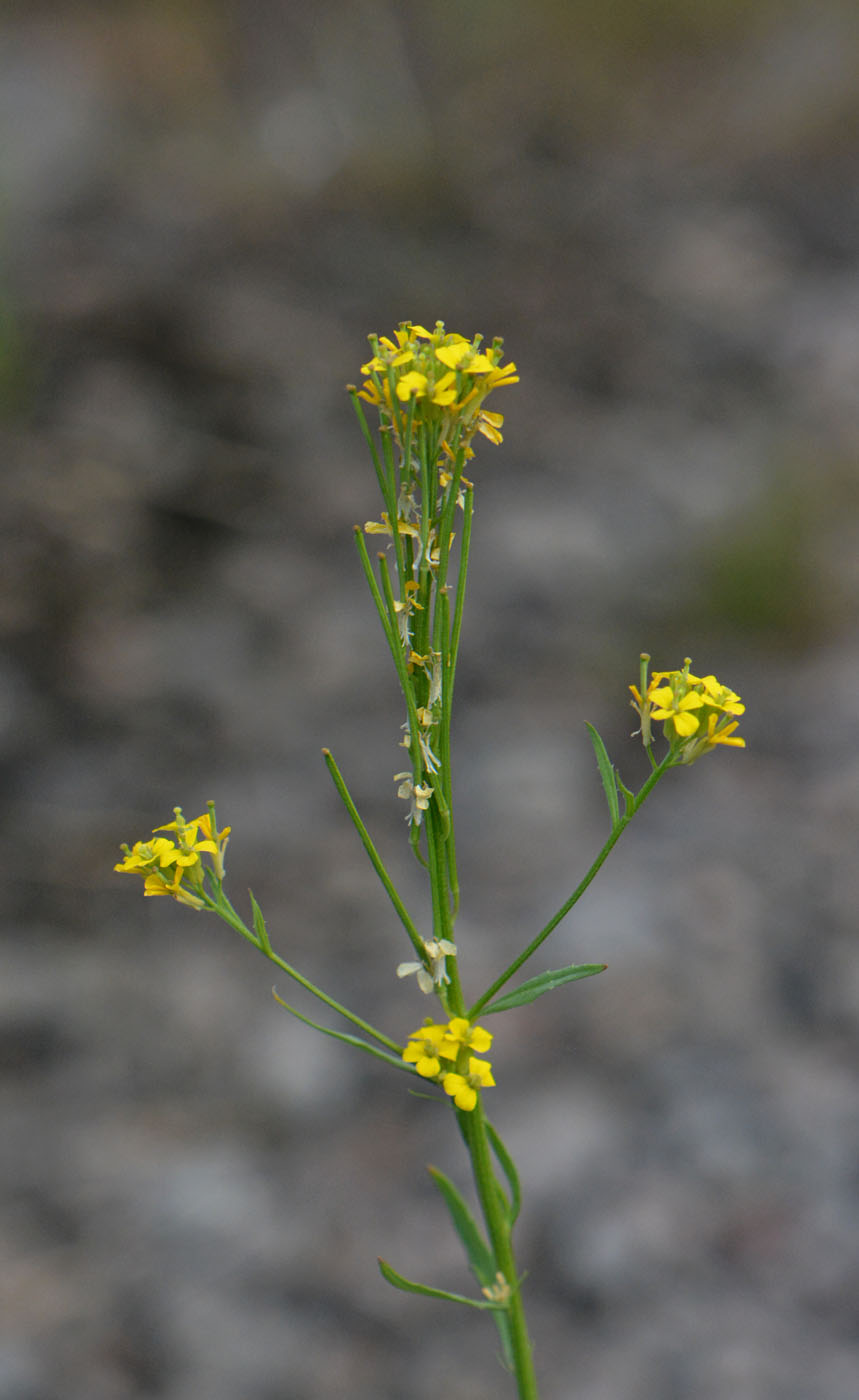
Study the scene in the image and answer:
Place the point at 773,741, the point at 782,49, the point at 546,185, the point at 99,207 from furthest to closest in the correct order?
1. the point at 782,49
2. the point at 546,185
3. the point at 99,207
4. the point at 773,741

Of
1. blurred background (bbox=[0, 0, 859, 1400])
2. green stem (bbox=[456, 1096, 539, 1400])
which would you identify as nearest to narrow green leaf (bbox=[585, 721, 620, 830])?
green stem (bbox=[456, 1096, 539, 1400])

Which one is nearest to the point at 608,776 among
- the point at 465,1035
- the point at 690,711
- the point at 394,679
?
the point at 690,711

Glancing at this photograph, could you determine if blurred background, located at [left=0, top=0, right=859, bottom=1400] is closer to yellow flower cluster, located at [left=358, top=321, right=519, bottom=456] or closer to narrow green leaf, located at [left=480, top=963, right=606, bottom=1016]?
narrow green leaf, located at [left=480, top=963, right=606, bottom=1016]

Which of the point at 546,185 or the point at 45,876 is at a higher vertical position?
the point at 546,185

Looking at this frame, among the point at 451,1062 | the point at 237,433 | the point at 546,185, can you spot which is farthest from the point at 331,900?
the point at 546,185

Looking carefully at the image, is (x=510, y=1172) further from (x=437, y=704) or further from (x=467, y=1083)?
(x=437, y=704)

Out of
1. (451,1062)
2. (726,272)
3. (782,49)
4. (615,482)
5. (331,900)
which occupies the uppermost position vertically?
(782,49)

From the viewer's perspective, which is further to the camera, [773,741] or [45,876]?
[773,741]

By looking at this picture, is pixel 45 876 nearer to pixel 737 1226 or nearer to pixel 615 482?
pixel 737 1226
